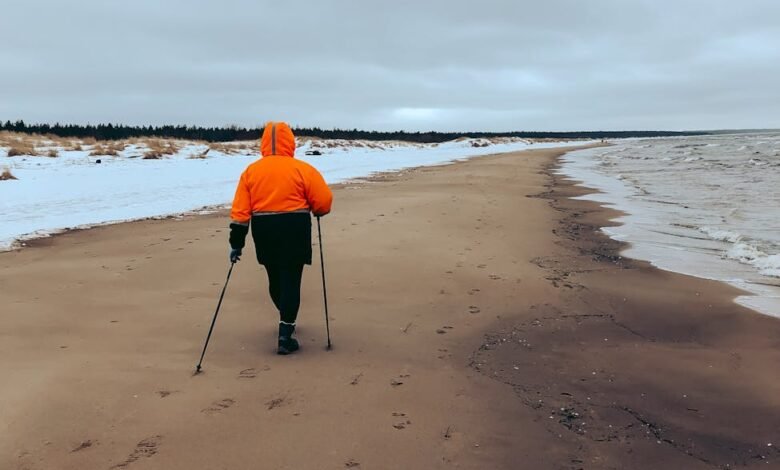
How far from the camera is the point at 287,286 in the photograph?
4895 mm

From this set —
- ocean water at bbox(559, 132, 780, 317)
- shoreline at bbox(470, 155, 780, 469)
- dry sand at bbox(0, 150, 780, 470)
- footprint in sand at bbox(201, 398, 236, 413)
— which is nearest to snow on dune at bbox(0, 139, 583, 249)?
dry sand at bbox(0, 150, 780, 470)

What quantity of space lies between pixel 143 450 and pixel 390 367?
1.84 m

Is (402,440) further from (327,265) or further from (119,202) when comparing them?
(119,202)

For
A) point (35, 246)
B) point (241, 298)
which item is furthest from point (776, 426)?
point (35, 246)

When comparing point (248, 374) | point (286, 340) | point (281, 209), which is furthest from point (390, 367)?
point (281, 209)

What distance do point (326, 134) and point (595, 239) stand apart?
63517mm

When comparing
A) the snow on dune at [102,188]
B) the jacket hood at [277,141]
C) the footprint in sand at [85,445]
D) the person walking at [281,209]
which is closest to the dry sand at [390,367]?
the footprint in sand at [85,445]

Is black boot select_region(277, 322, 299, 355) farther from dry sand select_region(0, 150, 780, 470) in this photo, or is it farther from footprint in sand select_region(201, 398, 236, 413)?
footprint in sand select_region(201, 398, 236, 413)

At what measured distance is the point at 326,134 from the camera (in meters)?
71.2

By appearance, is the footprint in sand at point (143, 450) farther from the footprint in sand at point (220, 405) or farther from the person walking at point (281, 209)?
the person walking at point (281, 209)

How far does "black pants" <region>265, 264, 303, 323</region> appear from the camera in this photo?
4820 mm

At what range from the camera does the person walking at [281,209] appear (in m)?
4.68

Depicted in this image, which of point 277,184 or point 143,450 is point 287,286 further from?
point 143,450

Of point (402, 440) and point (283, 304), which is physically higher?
point (283, 304)
